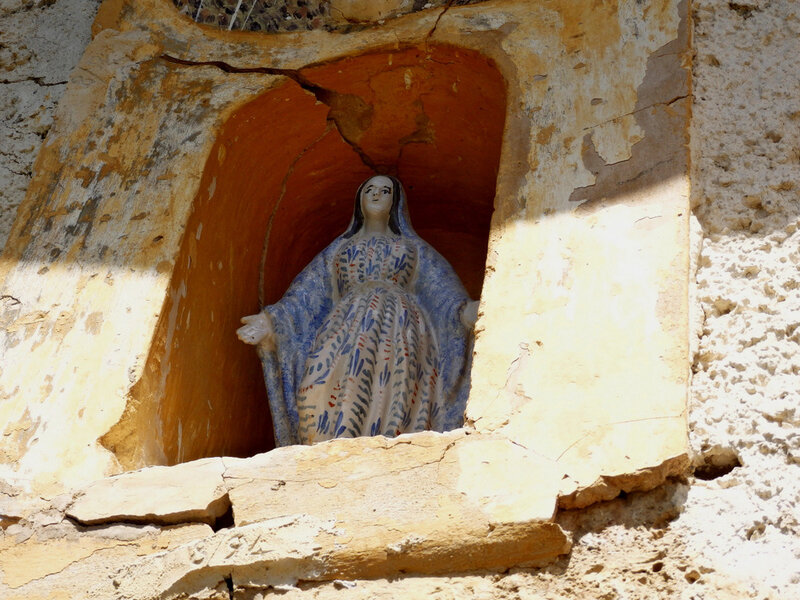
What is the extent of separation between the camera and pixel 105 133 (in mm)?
5051

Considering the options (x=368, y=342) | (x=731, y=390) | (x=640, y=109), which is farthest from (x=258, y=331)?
(x=731, y=390)

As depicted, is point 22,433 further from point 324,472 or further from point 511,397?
point 511,397

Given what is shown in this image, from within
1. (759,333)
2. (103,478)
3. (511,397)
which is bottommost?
(103,478)

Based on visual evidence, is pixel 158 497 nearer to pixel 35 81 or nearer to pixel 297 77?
pixel 297 77

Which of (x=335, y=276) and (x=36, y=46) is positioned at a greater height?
(x=36, y=46)

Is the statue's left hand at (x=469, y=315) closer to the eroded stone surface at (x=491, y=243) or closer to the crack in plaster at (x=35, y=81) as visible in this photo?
the eroded stone surface at (x=491, y=243)

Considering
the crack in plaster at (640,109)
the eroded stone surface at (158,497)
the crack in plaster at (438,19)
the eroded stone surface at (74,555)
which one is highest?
the crack in plaster at (438,19)

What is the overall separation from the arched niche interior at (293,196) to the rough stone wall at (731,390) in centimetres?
93

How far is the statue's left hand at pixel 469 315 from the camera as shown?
4.58 m

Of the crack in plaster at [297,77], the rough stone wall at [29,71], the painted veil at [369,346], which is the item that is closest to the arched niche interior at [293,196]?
the crack in plaster at [297,77]

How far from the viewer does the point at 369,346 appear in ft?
14.8

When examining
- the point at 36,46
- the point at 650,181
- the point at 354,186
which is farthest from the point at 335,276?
the point at 36,46

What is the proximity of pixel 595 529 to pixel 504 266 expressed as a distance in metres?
1.03

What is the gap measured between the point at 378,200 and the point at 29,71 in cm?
149
